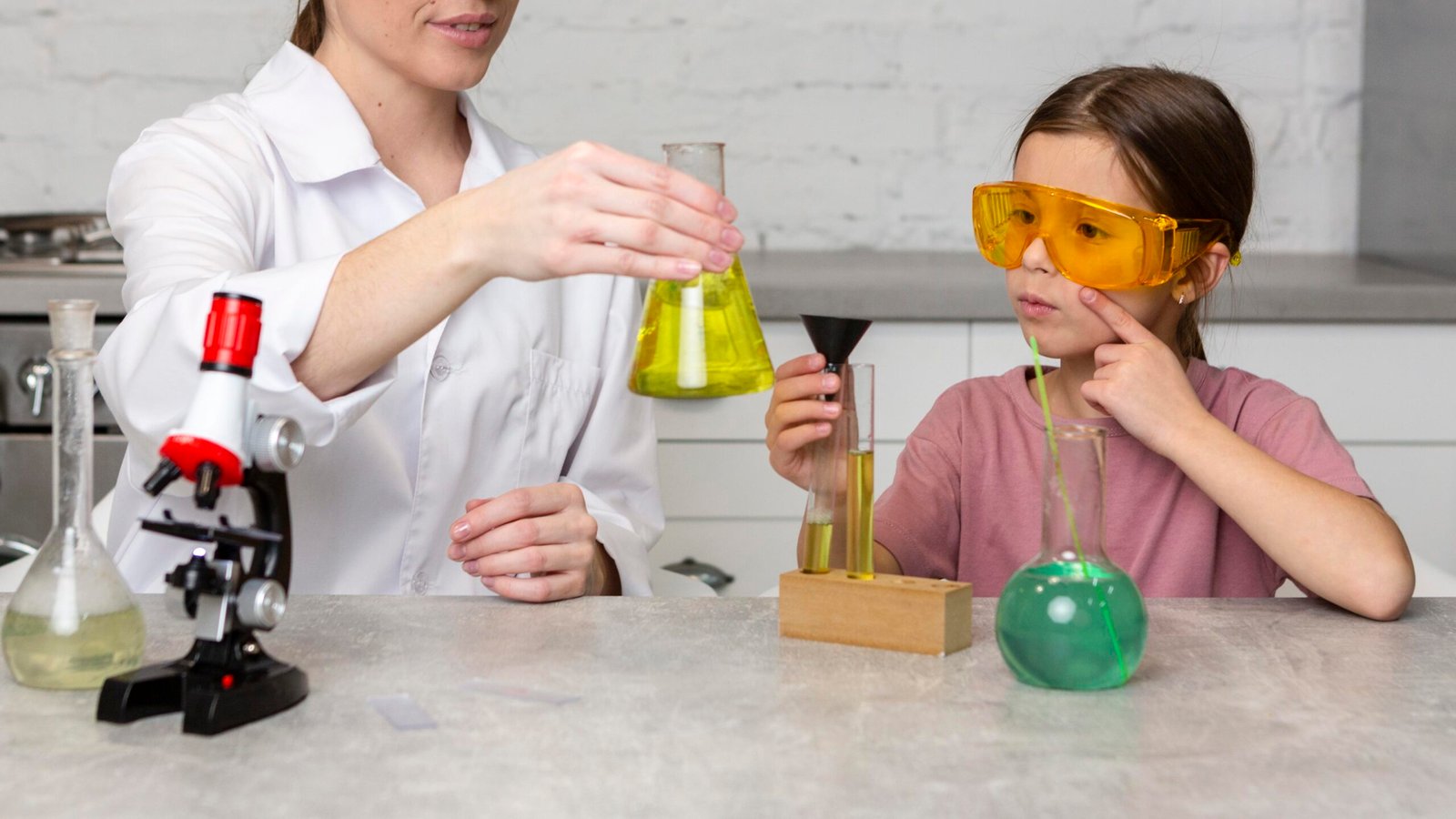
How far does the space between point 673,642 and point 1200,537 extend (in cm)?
70

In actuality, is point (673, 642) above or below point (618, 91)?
below

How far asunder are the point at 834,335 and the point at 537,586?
0.32 metres

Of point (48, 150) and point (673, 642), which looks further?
point (48, 150)

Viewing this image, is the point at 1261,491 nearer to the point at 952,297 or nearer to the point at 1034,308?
the point at 1034,308

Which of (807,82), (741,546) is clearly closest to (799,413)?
(741,546)

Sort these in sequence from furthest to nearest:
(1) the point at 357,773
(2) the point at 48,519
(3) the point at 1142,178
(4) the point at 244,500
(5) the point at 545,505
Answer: (2) the point at 48,519 → (3) the point at 1142,178 → (5) the point at 545,505 → (4) the point at 244,500 → (1) the point at 357,773

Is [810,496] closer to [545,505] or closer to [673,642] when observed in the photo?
[673,642]

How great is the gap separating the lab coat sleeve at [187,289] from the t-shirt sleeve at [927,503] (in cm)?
60

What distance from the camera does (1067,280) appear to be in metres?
1.44

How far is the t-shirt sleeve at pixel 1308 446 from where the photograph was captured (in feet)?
4.40

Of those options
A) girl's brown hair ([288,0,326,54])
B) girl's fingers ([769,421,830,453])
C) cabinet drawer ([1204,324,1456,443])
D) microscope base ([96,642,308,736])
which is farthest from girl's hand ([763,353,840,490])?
cabinet drawer ([1204,324,1456,443])

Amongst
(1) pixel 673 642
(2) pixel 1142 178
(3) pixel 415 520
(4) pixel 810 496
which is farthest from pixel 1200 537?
(3) pixel 415 520

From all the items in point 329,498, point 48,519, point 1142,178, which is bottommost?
point 48,519

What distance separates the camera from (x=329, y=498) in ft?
4.83
